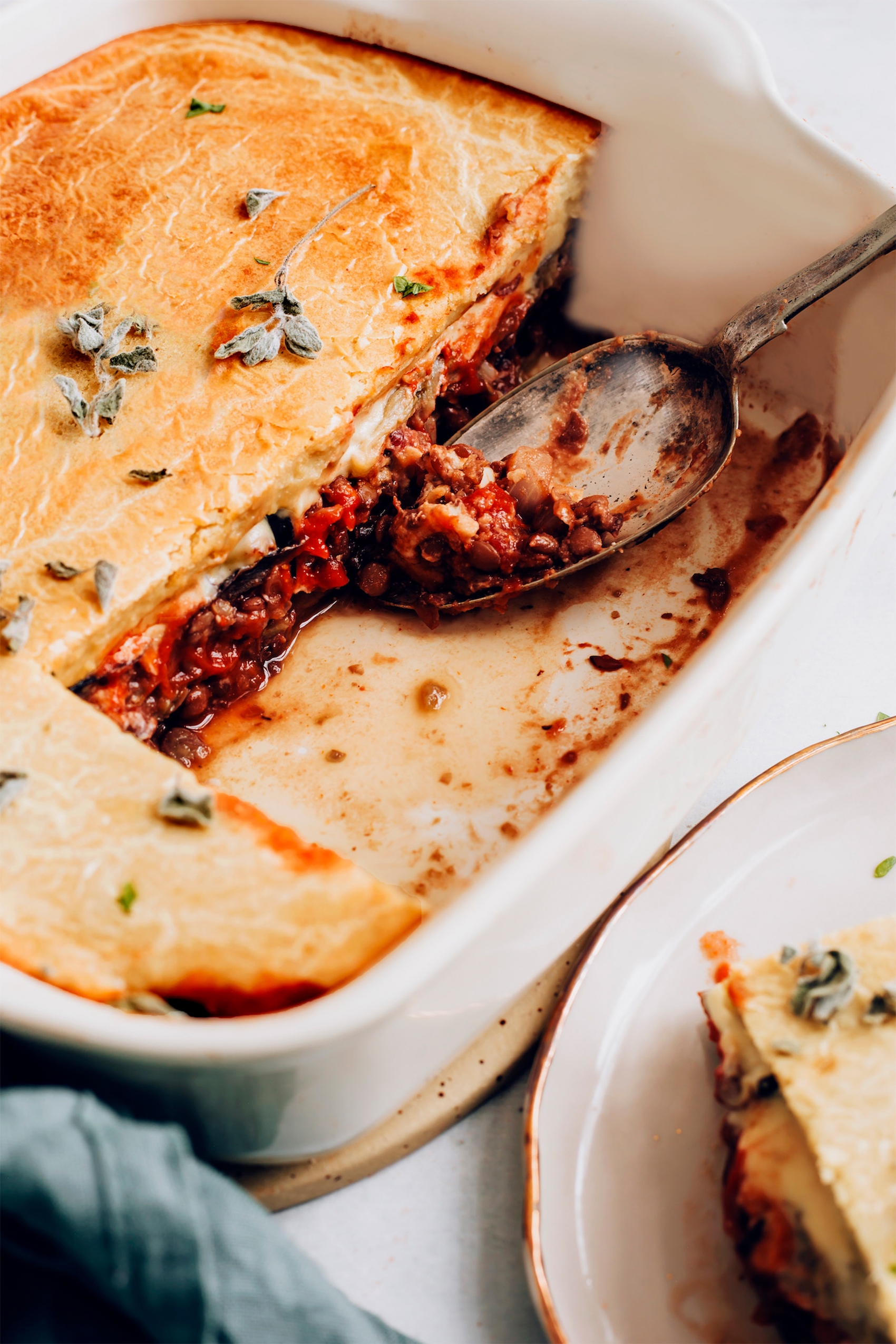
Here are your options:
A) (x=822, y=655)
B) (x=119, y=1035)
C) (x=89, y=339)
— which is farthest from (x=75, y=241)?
(x=822, y=655)

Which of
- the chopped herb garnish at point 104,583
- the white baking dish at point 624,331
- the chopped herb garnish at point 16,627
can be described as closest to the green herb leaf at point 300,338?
the chopped herb garnish at point 104,583

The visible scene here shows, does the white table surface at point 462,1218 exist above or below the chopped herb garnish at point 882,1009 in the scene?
below

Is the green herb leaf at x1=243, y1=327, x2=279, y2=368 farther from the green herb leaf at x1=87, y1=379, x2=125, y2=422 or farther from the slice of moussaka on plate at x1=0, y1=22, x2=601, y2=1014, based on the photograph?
the green herb leaf at x1=87, y1=379, x2=125, y2=422

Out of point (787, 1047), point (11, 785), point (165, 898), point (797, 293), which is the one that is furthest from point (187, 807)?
point (797, 293)

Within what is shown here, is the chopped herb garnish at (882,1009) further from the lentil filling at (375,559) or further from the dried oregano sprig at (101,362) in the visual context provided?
the dried oregano sprig at (101,362)

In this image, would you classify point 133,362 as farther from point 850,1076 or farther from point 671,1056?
point 850,1076

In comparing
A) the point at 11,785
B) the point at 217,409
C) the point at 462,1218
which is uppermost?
the point at 217,409
